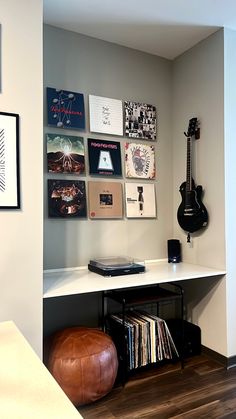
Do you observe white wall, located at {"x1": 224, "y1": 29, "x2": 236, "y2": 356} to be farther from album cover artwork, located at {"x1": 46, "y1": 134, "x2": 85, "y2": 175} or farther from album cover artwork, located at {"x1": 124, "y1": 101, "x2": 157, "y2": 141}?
album cover artwork, located at {"x1": 46, "y1": 134, "x2": 85, "y2": 175}

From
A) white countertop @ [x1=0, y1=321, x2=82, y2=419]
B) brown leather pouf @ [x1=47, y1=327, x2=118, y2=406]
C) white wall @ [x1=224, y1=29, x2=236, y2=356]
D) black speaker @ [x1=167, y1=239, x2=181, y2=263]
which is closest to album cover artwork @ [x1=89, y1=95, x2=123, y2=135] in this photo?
white wall @ [x1=224, y1=29, x2=236, y2=356]

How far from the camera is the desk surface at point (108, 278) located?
189cm

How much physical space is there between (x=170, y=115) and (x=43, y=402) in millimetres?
2628

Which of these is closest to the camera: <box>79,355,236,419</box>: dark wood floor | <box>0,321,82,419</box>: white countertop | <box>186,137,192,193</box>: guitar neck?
<box>0,321,82,419</box>: white countertop

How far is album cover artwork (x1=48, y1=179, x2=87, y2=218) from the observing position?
7.70 ft

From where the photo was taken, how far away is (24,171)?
5.79 ft

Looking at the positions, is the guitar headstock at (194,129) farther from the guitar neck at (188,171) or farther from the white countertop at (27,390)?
the white countertop at (27,390)

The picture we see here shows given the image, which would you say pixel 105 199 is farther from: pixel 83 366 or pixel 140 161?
pixel 83 366

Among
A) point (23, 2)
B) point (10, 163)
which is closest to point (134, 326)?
point (10, 163)

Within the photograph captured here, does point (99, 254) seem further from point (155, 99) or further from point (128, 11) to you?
point (128, 11)

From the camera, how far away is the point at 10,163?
173 cm

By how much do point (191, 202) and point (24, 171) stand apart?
1.44 m

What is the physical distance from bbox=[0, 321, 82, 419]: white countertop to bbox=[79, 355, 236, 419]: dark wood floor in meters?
1.00

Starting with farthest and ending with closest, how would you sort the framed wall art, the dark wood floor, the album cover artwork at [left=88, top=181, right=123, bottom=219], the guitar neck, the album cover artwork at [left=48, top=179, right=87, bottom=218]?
1. the guitar neck
2. the album cover artwork at [left=88, top=181, right=123, bottom=219]
3. the album cover artwork at [left=48, top=179, right=87, bottom=218]
4. the dark wood floor
5. the framed wall art
